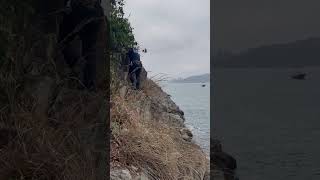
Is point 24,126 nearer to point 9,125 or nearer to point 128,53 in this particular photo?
point 9,125

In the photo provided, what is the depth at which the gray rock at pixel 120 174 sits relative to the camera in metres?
3.85

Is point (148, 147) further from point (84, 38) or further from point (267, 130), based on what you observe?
point (267, 130)

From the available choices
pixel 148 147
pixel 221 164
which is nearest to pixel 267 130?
pixel 221 164

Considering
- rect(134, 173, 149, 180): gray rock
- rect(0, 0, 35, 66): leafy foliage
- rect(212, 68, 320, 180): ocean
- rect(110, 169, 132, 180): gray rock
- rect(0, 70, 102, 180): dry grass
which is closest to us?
rect(0, 70, 102, 180): dry grass

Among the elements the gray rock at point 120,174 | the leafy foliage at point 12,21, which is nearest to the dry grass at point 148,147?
the gray rock at point 120,174

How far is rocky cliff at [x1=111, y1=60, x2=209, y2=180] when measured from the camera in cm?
415

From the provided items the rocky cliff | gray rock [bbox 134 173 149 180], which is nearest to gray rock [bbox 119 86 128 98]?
the rocky cliff

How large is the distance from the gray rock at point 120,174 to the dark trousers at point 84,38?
2.33 ft

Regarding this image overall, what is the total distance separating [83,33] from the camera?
4285 millimetres

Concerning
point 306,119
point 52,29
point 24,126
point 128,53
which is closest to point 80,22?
point 52,29

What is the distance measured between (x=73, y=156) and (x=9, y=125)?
43cm

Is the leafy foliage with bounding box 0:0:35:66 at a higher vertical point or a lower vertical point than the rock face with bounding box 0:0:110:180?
higher

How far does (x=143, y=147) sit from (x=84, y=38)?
3.00ft

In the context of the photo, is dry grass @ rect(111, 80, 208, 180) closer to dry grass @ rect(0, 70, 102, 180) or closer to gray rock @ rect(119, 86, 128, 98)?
gray rock @ rect(119, 86, 128, 98)
